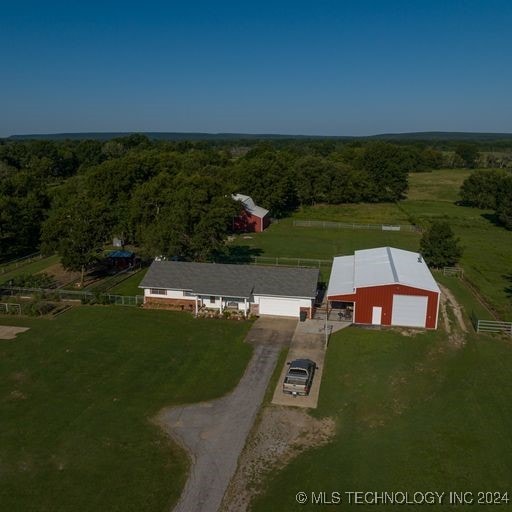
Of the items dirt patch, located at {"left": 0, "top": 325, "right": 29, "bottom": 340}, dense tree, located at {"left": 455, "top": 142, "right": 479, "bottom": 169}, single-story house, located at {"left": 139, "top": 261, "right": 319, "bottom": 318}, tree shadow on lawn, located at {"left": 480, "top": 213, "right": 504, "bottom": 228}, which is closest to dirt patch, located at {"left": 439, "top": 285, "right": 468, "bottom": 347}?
single-story house, located at {"left": 139, "top": 261, "right": 319, "bottom": 318}

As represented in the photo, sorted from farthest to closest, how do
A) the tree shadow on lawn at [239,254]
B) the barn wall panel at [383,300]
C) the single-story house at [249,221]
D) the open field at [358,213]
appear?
the open field at [358,213], the single-story house at [249,221], the tree shadow on lawn at [239,254], the barn wall panel at [383,300]

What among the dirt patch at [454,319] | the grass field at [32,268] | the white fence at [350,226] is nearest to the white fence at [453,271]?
the dirt patch at [454,319]

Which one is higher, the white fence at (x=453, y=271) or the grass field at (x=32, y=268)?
the white fence at (x=453, y=271)

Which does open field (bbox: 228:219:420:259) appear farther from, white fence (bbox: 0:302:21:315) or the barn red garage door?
white fence (bbox: 0:302:21:315)

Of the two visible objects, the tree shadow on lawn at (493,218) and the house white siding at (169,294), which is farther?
the tree shadow on lawn at (493,218)

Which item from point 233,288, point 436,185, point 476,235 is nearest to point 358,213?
point 476,235

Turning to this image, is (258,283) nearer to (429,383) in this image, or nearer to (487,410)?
(429,383)

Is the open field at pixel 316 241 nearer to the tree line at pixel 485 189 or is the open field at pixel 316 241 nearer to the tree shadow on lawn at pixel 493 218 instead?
the tree shadow on lawn at pixel 493 218
